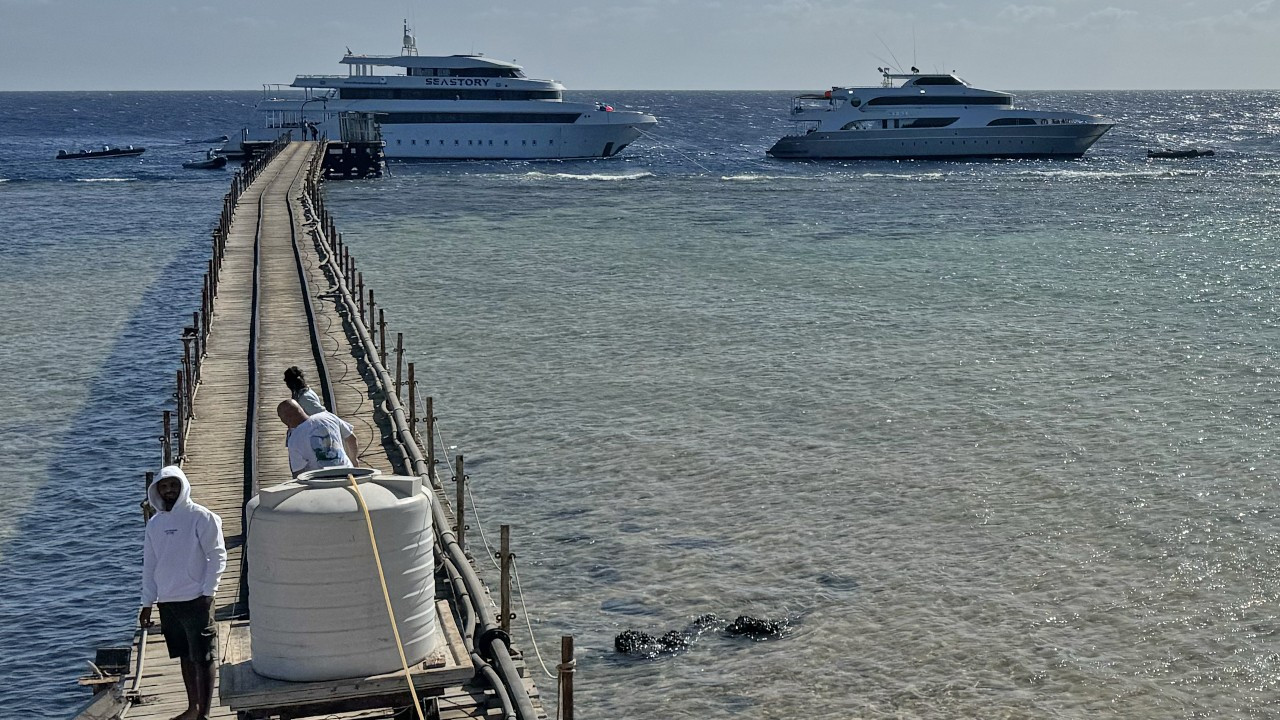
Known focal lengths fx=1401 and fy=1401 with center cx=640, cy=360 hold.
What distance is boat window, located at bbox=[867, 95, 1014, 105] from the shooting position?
3356 inches

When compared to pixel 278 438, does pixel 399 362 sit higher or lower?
higher

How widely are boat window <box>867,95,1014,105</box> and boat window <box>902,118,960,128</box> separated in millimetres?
1030

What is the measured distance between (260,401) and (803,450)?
762 centimetres

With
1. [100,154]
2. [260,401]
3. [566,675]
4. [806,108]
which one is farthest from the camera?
[100,154]

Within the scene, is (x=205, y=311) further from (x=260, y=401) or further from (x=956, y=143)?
(x=956, y=143)

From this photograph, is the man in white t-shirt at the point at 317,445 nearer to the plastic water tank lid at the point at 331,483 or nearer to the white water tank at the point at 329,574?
the plastic water tank lid at the point at 331,483

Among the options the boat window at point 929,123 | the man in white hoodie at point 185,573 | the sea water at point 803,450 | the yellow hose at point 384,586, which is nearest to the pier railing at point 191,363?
the man in white hoodie at point 185,573

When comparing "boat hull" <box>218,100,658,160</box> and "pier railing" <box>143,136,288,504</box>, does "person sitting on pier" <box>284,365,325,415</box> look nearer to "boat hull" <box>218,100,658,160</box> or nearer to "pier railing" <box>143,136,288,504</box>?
"pier railing" <box>143,136,288,504</box>

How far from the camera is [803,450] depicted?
2014 centimetres

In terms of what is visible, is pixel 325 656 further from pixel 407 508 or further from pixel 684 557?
pixel 684 557

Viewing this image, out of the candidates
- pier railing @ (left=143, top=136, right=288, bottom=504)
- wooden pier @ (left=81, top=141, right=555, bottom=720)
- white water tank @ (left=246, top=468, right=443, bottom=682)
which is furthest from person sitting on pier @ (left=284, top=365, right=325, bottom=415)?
white water tank @ (left=246, top=468, right=443, bottom=682)

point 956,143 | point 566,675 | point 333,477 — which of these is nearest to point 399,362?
point 566,675

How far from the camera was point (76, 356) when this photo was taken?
1056 inches

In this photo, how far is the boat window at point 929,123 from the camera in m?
85.4
